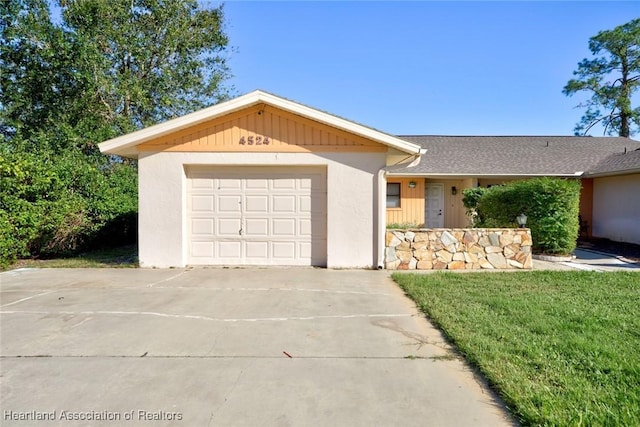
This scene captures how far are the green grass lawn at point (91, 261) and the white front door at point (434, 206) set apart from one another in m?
11.8

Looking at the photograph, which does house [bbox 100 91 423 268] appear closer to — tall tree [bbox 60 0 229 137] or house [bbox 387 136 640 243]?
house [bbox 387 136 640 243]

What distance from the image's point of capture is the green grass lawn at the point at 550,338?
2686 millimetres

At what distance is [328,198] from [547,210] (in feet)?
19.0

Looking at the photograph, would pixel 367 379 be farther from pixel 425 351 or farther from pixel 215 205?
pixel 215 205

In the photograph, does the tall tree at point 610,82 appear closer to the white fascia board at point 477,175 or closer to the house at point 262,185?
the white fascia board at point 477,175

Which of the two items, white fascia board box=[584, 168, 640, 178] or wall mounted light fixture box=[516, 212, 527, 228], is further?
white fascia board box=[584, 168, 640, 178]

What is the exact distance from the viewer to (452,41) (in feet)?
41.1

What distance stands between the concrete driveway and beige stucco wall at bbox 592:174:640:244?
11273 millimetres

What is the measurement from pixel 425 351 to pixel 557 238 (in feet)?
26.2

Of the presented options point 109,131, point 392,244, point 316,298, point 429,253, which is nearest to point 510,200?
point 429,253

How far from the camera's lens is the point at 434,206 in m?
16.9

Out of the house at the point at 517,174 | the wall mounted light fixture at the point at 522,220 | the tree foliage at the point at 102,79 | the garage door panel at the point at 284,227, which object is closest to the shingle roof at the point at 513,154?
the house at the point at 517,174

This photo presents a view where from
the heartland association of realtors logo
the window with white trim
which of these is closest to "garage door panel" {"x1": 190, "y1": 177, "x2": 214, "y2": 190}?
the heartland association of realtors logo

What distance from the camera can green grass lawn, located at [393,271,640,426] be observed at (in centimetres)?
269
